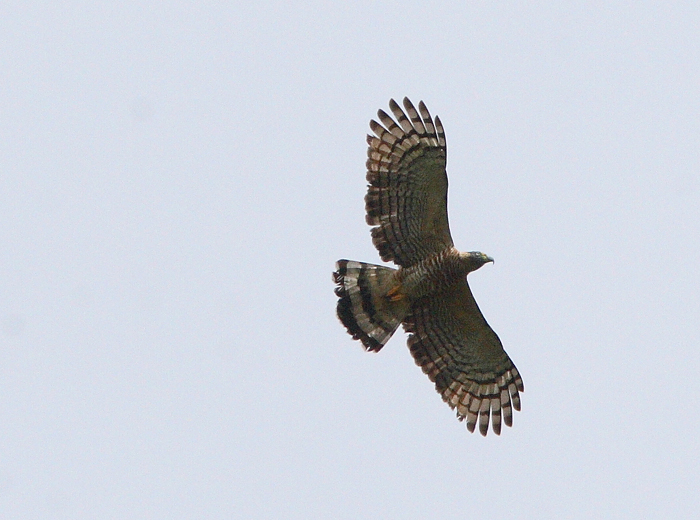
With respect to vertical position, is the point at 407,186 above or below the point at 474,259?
above

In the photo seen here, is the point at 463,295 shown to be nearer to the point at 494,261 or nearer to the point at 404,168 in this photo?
the point at 494,261

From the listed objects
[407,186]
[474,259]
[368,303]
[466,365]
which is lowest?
[466,365]

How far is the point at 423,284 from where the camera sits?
16.2m

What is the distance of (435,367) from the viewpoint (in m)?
17.0

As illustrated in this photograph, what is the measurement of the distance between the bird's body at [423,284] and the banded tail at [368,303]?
1 centimetres

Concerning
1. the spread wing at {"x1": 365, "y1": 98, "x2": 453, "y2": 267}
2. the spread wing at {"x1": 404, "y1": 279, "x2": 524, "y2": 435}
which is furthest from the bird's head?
the spread wing at {"x1": 404, "y1": 279, "x2": 524, "y2": 435}

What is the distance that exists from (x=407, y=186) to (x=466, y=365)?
2616 millimetres

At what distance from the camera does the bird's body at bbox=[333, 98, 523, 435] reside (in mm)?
15891

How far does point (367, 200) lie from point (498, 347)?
2.63m

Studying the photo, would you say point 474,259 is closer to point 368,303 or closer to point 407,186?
point 407,186

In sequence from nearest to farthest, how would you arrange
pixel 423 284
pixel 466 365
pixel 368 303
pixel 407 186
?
1. pixel 407 186
2. pixel 423 284
3. pixel 368 303
4. pixel 466 365

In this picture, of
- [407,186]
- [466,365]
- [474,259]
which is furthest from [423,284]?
[466,365]

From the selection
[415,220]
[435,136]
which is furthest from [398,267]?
[435,136]

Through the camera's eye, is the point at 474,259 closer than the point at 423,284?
Yes
